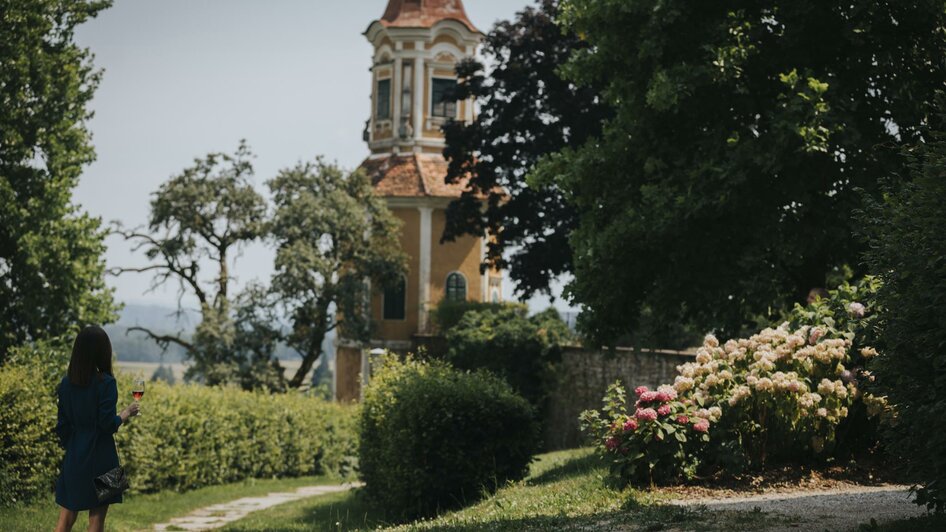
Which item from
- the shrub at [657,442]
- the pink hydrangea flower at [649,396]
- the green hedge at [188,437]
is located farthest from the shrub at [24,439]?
the pink hydrangea flower at [649,396]

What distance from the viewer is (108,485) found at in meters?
9.66

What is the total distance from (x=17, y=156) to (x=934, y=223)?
67.4 feet

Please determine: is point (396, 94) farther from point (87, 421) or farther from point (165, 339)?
point (87, 421)

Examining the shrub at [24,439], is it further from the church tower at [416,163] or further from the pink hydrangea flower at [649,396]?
the church tower at [416,163]

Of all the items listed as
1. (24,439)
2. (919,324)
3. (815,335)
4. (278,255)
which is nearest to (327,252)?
(278,255)

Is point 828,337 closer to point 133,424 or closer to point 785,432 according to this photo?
point 785,432

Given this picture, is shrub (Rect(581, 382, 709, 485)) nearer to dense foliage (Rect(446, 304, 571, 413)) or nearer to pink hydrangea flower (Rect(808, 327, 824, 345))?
pink hydrangea flower (Rect(808, 327, 824, 345))

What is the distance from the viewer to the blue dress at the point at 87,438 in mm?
9633

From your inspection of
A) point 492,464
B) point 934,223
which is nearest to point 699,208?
point 492,464

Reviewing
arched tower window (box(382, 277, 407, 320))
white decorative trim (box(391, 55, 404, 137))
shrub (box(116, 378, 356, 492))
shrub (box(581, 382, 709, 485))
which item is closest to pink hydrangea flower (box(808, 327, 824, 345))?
shrub (box(581, 382, 709, 485))

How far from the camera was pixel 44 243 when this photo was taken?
78.8ft

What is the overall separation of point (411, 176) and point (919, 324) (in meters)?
37.3

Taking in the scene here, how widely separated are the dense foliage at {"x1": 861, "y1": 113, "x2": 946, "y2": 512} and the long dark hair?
6.10 m

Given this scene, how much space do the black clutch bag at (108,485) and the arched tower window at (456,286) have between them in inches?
1384
